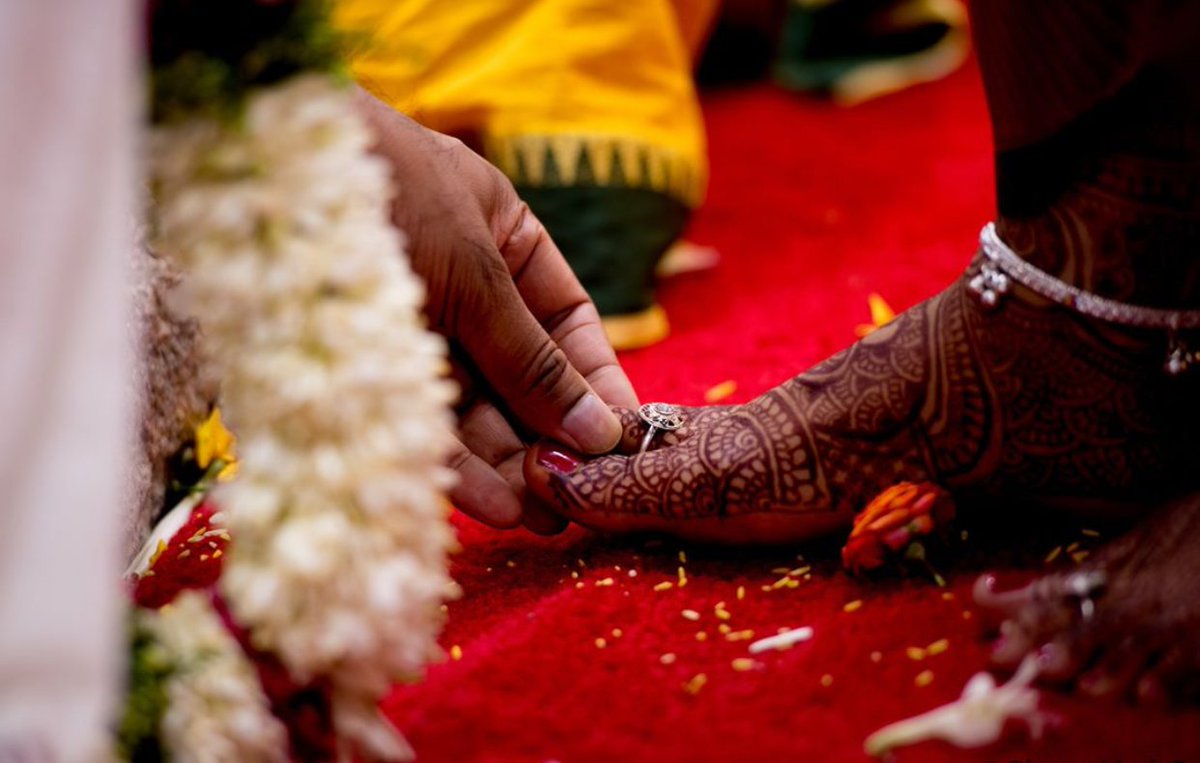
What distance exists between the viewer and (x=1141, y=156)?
810 millimetres

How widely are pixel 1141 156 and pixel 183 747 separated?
71 cm

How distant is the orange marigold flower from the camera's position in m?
0.85

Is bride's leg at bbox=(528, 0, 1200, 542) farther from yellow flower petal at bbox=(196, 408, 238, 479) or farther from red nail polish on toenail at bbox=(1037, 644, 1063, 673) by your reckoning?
yellow flower petal at bbox=(196, 408, 238, 479)

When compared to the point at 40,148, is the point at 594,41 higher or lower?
lower

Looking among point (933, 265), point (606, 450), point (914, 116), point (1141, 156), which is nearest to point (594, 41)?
point (933, 265)

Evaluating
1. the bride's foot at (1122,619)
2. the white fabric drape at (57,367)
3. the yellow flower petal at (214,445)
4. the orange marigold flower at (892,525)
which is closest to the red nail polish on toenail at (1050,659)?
the bride's foot at (1122,619)

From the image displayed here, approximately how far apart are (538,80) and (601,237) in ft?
0.73

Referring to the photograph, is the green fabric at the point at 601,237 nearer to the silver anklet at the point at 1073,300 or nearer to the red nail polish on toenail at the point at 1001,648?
the silver anklet at the point at 1073,300

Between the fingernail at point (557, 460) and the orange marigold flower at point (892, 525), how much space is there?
230 millimetres

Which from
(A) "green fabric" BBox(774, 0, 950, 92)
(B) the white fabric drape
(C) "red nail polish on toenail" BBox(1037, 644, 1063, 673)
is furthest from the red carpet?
(A) "green fabric" BBox(774, 0, 950, 92)

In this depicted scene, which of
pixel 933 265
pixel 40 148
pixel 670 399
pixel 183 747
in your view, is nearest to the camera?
pixel 40 148

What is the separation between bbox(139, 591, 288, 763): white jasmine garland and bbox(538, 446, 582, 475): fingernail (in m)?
0.37

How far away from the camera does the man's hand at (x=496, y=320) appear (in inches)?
34.8

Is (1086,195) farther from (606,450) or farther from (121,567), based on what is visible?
(121,567)
